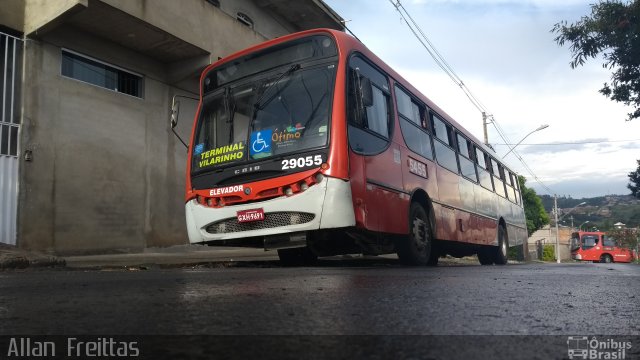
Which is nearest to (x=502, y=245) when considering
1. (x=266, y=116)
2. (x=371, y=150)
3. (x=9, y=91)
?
(x=371, y=150)

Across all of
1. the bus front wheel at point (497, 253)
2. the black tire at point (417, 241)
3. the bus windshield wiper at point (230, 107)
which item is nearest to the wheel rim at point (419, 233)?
the black tire at point (417, 241)

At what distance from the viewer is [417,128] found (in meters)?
7.77

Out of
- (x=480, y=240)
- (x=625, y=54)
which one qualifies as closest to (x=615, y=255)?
(x=625, y=54)

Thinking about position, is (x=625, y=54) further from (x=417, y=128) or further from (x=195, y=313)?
(x=195, y=313)

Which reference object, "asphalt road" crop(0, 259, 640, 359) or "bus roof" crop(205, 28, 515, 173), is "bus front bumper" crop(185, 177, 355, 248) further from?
"asphalt road" crop(0, 259, 640, 359)

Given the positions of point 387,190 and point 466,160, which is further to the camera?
point 466,160

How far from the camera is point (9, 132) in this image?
355 inches

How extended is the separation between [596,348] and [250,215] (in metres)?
4.70

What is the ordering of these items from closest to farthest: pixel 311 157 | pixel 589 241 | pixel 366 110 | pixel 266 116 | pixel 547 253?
1. pixel 311 157
2. pixel 366 110
3. pixel 266 116
4. pixel 589 241
5. pixel 547 253

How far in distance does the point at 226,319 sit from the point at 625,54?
44.9 ft

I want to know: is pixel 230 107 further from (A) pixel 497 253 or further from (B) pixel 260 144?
(A) pixel 497 253

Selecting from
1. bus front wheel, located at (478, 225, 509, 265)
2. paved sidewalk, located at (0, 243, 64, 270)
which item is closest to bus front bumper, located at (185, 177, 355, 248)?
paved sidewalk, located at (0, 243, 64, 270)

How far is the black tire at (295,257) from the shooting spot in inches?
298

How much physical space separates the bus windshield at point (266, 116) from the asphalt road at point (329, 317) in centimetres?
295
